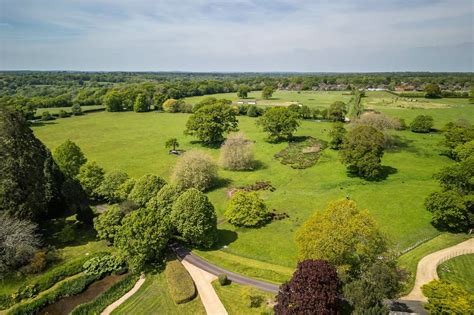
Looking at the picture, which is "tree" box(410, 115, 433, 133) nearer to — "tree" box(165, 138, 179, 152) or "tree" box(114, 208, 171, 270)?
"tree" box(165, 138, 179, 152)

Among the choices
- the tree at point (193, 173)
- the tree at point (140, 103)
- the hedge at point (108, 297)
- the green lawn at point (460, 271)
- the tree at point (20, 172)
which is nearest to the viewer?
the hedge at point (108, 297)

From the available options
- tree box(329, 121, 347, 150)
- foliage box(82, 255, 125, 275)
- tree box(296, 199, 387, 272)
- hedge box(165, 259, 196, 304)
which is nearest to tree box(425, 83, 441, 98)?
tree box(329, 121, 347, 150)

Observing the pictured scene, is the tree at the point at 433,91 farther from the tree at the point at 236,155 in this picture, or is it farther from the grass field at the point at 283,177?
the tree at the point at 236,155

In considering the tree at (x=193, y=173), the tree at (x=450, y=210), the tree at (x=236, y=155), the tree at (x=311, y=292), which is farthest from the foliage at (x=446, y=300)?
the tree at (x=236, y=155)

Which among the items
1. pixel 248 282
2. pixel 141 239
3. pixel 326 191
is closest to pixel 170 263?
pixel 141 239

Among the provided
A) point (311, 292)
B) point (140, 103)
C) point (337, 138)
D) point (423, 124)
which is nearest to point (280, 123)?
point (337, 138)

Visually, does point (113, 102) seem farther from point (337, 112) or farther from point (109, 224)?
point (109, 224)
